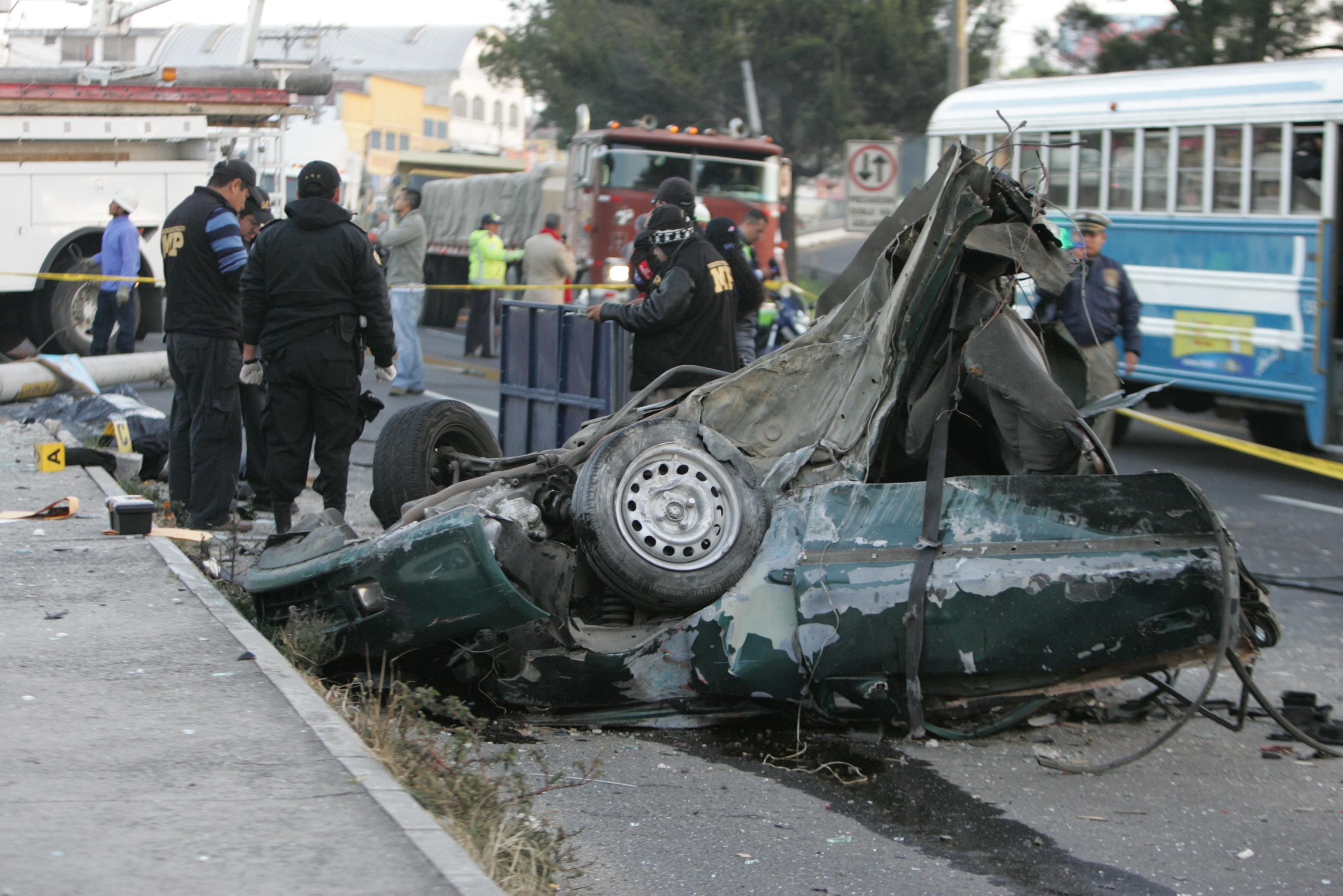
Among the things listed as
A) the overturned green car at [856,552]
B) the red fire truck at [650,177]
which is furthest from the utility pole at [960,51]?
the overturned green car at [856,552]

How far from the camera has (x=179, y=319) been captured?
22.3ft

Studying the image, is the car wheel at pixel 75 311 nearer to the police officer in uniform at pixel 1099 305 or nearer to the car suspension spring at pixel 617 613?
the police officer in uniform at pixel 1099 305

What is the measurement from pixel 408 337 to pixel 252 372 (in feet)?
22.0

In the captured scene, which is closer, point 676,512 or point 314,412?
point 676,512

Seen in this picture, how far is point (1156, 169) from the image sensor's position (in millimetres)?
11461

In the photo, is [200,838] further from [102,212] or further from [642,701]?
[102,212]

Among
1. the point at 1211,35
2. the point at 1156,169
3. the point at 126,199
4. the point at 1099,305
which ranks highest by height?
the point at 1211,35

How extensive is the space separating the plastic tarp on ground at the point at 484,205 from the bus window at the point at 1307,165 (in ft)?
47.9

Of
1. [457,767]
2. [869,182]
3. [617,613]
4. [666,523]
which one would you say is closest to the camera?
[457,767]

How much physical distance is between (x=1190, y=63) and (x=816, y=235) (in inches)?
1434

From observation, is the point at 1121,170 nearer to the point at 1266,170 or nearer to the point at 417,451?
the point at 1266,170

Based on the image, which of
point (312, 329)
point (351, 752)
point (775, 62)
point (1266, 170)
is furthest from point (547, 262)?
point (775, 62)

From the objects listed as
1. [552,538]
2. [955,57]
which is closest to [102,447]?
[552,538]

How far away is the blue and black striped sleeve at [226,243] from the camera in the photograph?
6.79 meters
